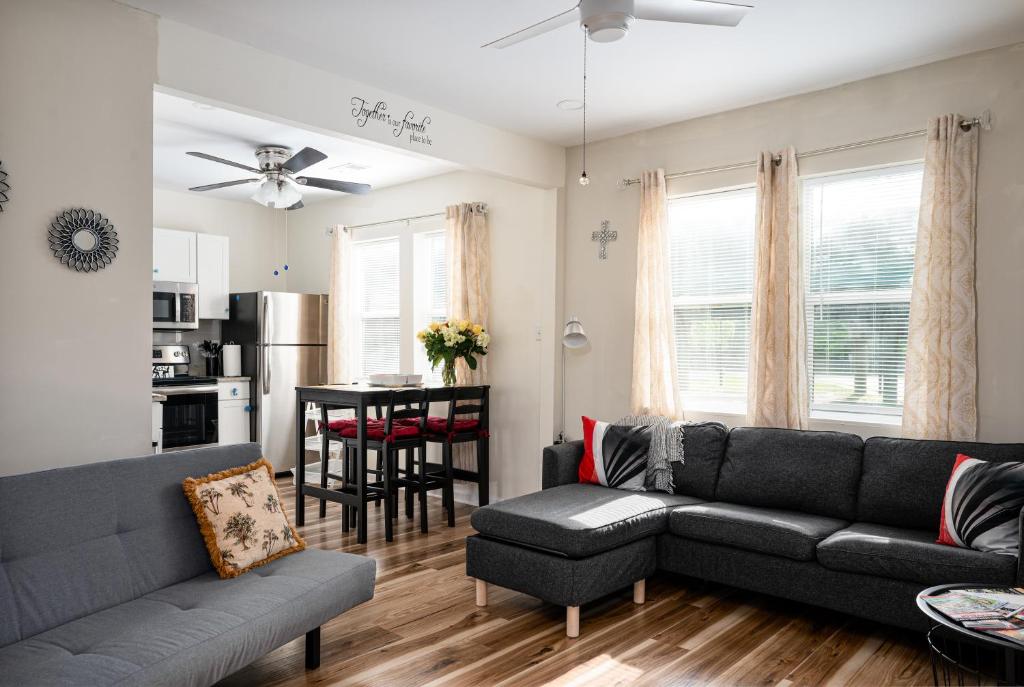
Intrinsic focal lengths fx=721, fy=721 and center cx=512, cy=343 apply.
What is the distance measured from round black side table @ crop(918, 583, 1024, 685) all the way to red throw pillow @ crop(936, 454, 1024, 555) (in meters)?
0.41

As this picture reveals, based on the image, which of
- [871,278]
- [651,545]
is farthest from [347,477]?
[871,278]

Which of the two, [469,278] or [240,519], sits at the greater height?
[469,278]

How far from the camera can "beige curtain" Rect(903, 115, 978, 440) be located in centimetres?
359

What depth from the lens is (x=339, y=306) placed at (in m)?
6.95

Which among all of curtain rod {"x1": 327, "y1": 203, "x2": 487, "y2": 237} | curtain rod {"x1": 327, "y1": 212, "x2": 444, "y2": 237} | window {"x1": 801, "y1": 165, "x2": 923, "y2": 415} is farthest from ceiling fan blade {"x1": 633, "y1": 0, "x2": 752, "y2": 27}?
curtain rod {"x1": 327, "y1": 212, "x2": 444, "y2": 237}

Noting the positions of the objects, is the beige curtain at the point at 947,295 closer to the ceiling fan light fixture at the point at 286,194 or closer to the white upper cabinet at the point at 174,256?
the ceiling fan light fixture at the point at 286,194

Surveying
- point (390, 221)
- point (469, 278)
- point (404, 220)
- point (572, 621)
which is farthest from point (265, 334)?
point (572, 621)

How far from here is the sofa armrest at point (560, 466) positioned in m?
4.26

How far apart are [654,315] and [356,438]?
7.05ft

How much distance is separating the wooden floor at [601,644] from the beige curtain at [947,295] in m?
1.13

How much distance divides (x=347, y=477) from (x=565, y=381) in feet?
5.64

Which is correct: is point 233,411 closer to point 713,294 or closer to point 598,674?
point 713,294

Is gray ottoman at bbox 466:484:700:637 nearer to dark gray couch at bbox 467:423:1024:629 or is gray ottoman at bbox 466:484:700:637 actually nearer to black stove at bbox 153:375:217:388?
dark gray couch at bbox 467:423:1024:629

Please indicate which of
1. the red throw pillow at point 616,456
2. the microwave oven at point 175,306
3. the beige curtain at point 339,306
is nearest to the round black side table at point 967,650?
the red throw pillow at point 616,456
